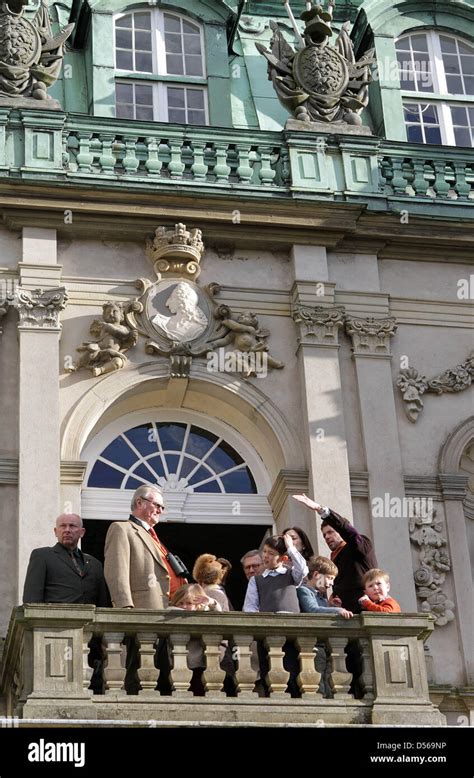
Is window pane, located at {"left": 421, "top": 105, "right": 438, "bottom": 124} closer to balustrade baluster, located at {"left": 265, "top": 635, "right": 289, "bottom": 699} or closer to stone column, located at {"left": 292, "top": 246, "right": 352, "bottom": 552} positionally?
stone column, located at {"left": 292, "top": 246, "right": 352, "bottom": 552}

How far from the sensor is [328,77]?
1953 centimetres

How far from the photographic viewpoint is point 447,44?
2133cm

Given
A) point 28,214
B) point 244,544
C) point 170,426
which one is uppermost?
point 28,214

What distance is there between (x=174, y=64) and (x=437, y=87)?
335 cm

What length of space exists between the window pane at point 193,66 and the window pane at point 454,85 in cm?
318

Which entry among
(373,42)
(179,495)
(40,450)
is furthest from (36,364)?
(373,42)

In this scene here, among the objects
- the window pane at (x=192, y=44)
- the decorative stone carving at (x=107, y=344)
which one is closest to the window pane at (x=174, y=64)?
the window pane at (x=192, y=44)

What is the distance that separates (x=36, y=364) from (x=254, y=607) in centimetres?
436

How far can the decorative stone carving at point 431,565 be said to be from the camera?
55.4 feet

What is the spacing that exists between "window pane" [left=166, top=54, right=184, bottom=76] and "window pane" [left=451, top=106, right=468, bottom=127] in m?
3.45

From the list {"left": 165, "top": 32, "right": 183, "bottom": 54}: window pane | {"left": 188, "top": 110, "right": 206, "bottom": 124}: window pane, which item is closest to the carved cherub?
{"left": 188, "top": 110, "right": 206, "bottom": 124}: window pane

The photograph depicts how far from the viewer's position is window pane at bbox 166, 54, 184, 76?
66.7 feet

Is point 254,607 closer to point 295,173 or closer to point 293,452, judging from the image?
point 293,452

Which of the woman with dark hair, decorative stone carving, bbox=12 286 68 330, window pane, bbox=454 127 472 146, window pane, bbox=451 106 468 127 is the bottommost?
the woman with dark hair
